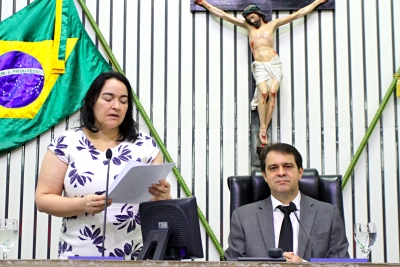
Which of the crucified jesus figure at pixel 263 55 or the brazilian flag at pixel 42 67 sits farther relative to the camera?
the brazilian flag at pixel 42 67

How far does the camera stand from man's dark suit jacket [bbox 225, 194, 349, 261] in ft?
8.35

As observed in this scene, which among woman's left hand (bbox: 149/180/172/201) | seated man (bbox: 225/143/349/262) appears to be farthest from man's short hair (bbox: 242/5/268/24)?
woman's left hand (bbox: 149/180/172/201)

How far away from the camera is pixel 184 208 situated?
1898mm

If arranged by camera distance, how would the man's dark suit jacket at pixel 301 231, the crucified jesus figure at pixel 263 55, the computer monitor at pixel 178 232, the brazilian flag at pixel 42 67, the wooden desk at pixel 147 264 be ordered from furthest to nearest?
1. the brazilian flag at pixel 42 67
2. the crucified jesus figure at pixel 263 55
3. the man's dark suit jacket at pixel 301 231
4. the computer monitor at pixel 178 232
5. the wooden desk at pixel 147 264

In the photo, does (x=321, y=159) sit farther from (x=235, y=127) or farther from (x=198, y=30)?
(x=198, y=30)

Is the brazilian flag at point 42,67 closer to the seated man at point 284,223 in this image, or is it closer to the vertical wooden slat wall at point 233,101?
the vertical wooden slat wall at point 233,101

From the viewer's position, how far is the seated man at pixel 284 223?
2.55 m

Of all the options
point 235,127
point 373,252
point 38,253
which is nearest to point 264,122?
point 235,127

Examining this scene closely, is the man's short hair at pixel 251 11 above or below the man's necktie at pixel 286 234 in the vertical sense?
above

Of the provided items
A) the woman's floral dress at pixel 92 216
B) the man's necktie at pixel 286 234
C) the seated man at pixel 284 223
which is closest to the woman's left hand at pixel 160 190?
the woman's floral dress at pixel 92 216

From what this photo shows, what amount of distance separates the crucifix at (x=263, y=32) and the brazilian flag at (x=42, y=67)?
0.94 m

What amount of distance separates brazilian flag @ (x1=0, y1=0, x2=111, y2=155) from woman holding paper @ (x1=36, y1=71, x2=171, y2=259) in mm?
1873

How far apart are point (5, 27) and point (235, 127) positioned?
1849mm

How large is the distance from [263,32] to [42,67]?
1.63 m
